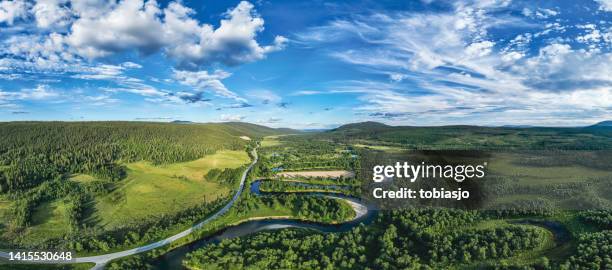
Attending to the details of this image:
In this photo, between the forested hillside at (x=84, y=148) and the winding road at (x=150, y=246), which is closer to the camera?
the winding road at (x=150, y=246)

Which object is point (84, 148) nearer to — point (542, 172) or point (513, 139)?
→ point (542, 172)

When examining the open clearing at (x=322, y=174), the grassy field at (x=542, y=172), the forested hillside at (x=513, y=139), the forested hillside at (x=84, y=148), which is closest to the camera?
the grassy field at (x=542, y=172)

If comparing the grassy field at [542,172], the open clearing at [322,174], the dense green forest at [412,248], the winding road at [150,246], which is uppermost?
the grassy field at [542,172]

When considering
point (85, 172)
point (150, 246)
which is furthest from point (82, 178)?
point (150, 246)

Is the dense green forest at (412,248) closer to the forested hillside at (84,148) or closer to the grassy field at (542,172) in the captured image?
the grassy field at (542,172)

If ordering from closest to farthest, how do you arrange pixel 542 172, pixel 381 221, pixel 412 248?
1. pixel 412 248
2. pixel 381 221
3. pixel 542 172

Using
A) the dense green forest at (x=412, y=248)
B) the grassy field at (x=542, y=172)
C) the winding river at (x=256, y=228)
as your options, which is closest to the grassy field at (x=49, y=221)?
the winding river at (x=256, y=228)

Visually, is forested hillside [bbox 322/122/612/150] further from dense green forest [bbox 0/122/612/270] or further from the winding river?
the winding river

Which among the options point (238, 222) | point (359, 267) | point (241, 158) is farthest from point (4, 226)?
point (241, 158)

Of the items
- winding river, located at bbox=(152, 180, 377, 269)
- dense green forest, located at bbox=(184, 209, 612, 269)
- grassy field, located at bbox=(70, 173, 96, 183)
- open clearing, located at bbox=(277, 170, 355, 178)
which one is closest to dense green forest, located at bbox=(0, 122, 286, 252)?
grassy field, located at bbox=(70, 173, 96, 183)

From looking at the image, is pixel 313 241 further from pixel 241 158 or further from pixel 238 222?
pixel 241 158
